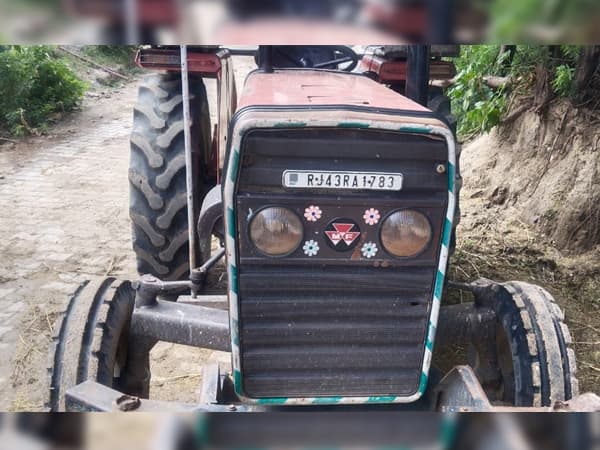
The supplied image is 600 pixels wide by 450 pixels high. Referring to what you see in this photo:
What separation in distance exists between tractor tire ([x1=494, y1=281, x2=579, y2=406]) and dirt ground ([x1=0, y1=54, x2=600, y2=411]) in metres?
1.25

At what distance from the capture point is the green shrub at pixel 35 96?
721 cm

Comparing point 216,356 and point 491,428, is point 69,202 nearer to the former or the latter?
point 216,356

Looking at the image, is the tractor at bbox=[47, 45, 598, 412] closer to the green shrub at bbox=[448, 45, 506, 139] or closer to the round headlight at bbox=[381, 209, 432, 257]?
the round headlight at bbox=[381, 209, 432, 257]

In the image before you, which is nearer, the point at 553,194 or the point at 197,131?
the point at 197,131

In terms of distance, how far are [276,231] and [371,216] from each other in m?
0.26

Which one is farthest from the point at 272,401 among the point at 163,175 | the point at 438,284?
the point at 163,175

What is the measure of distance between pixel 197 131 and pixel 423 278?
6.07 ft

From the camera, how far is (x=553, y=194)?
477 cm

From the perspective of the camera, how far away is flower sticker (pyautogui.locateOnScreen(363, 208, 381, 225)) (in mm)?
1609

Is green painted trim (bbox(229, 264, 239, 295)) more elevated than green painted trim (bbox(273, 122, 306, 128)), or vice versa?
green painted trim (bbox(273, 122, 306, 128))

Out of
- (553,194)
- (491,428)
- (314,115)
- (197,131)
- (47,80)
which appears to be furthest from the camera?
(47,80)

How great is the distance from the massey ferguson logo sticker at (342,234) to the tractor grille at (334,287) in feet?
0.07

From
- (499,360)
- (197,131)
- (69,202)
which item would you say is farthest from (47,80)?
(499,360)

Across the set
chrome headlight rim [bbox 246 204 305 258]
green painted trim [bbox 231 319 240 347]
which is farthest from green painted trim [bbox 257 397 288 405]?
chrome headlight rim [bbox 246 204 305 258]
